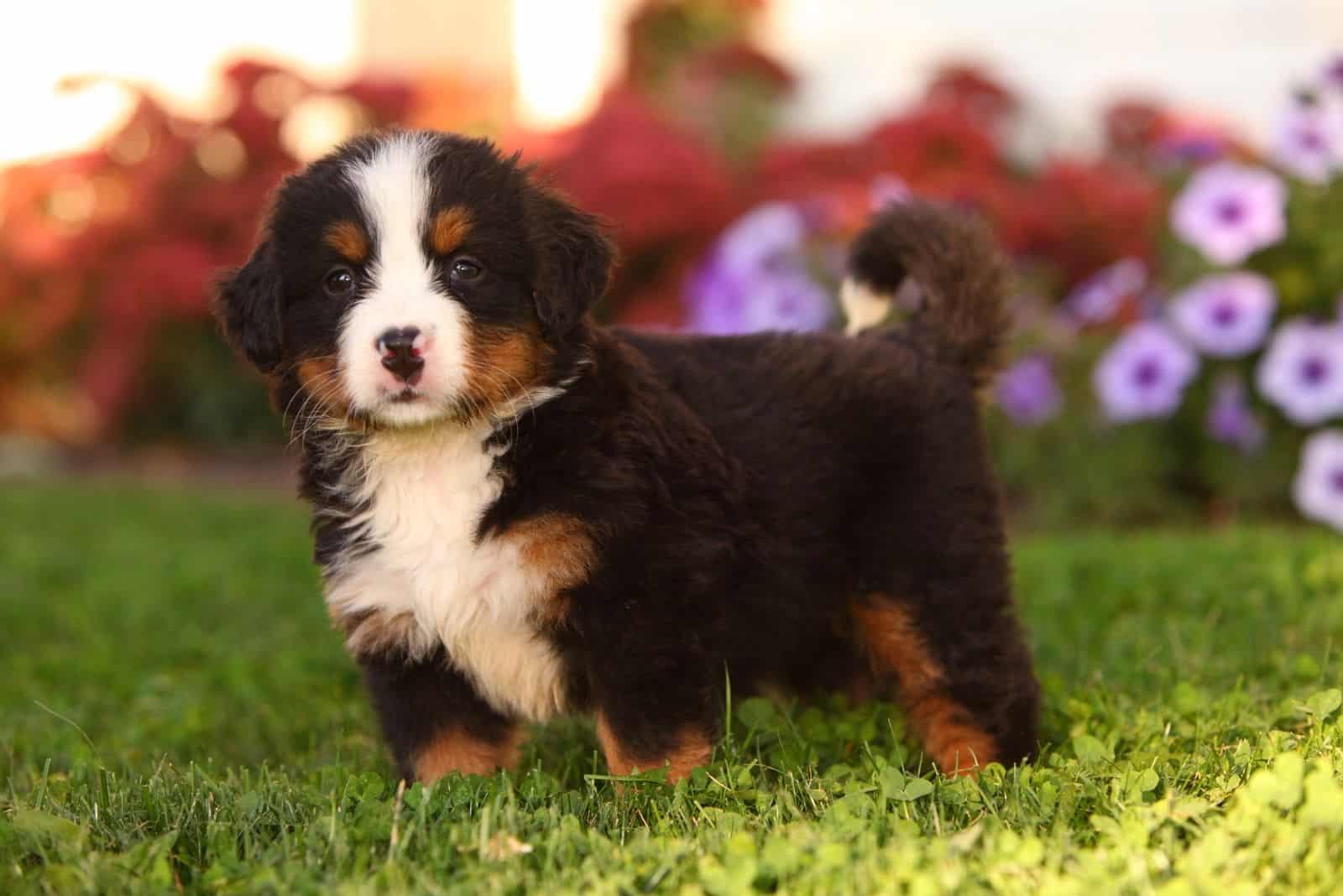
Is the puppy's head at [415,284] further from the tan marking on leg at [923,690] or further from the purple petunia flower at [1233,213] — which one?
the purple petunia flower at [1233,213]

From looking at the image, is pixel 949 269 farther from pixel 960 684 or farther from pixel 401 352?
pixel 401 352

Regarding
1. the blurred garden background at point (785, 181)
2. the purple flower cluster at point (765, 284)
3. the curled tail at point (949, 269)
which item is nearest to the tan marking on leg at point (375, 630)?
the curled tail at point (949, 269)

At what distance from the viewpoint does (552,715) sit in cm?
302

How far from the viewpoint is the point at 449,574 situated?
285 cm

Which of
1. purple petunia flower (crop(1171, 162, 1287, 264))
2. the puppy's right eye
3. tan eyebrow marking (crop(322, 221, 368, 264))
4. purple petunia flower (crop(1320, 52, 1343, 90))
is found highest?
purple petunia flower (crop(1320, 52, 1343, 90))

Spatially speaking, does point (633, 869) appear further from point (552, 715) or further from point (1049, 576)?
point (1049, 576)

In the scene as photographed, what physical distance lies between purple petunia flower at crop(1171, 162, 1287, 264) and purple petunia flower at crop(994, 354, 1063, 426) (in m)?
0.89

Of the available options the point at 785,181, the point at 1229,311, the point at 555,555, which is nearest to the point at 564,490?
the point at 555,555

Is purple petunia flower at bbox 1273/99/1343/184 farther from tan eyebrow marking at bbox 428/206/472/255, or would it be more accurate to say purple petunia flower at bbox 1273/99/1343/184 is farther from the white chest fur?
the white chest fur

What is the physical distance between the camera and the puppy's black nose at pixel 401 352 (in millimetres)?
2699

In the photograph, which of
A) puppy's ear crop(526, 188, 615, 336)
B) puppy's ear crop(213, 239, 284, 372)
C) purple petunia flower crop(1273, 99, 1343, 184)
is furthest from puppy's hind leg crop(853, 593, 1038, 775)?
purple petunia flower crop(1273, 99, 1343, 184)

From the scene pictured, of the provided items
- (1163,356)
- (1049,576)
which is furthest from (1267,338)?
(1049,576)

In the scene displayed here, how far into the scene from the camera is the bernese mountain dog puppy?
9.22 feet

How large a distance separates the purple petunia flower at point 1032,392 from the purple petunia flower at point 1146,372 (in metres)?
0.37
